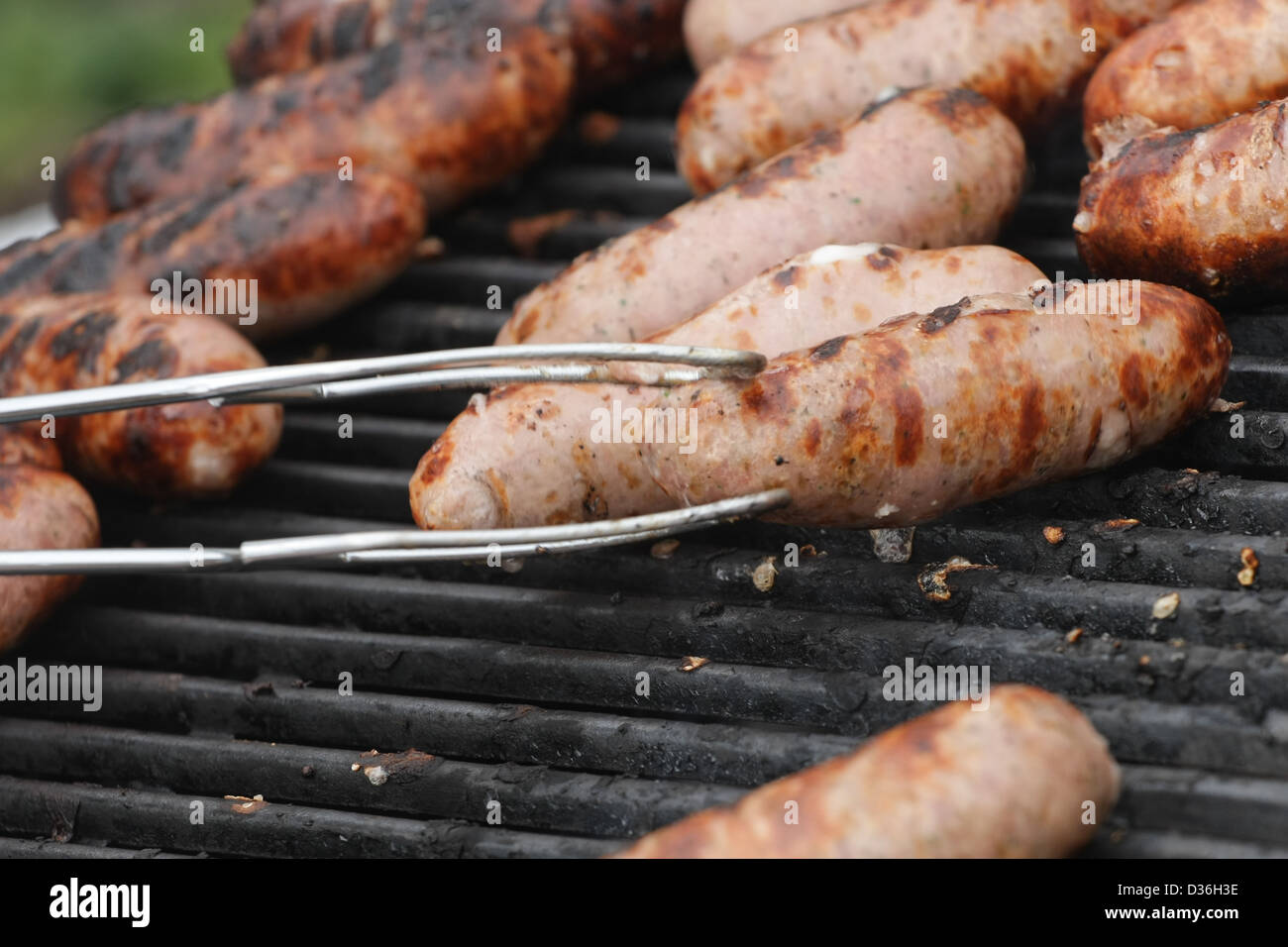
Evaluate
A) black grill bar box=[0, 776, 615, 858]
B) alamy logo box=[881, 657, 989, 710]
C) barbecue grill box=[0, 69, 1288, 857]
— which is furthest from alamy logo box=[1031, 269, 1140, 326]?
black grill bar box=[0, 776, 615, 858]

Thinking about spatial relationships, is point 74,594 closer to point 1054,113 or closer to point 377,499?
point 377,499

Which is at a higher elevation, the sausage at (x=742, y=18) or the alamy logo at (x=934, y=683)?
the sausage at (x=742, y=18)

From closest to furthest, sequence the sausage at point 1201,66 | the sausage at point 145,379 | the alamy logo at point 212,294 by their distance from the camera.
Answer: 1. the sausage at point 1201,66
2. the sausage at point 145,379
3. the alamy logo at point 212,294

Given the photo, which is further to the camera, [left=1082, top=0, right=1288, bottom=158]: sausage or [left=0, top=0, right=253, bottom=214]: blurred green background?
[left=0, top=0, right=253, bottom=214]: blurred green background

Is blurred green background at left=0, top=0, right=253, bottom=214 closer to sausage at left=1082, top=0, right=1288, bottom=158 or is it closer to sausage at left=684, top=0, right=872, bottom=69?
sausage at left=684, top=0, right=872, bottom=69

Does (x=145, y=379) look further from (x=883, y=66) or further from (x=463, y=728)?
(x=883, y=66)

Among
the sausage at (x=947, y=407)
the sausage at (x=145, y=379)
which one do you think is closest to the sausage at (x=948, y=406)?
the sausage at (x=947, y=407)

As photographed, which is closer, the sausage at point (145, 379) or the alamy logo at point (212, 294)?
the sausage at point (145, 379)

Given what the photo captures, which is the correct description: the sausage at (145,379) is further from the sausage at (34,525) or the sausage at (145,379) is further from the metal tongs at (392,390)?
the metal tongs at (392,390)
